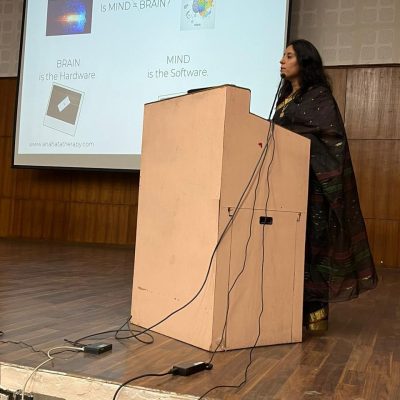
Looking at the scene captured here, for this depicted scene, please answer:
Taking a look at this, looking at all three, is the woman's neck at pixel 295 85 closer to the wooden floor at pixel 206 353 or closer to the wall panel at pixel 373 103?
the wooden floor at pixel 206 353

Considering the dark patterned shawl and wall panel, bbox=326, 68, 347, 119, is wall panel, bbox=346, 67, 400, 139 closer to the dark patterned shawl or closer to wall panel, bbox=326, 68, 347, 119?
wall panel, bbox=326, 68, 347, 119

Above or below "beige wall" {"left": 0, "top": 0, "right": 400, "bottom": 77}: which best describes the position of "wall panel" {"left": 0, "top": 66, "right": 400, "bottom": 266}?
below

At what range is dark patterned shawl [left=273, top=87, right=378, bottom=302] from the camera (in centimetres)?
208

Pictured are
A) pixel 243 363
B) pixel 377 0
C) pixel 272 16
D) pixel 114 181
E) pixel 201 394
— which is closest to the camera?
pixel 201 394

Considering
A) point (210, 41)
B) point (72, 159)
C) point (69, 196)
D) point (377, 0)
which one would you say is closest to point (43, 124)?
point (72, 159)

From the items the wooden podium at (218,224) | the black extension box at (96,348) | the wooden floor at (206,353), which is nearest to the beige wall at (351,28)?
the wooden floor at (206,353)

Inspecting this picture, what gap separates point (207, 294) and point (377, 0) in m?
4.82

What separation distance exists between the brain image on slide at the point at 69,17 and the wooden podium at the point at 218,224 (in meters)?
4.29

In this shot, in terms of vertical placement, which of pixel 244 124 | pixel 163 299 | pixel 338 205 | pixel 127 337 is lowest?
pixel 127 337

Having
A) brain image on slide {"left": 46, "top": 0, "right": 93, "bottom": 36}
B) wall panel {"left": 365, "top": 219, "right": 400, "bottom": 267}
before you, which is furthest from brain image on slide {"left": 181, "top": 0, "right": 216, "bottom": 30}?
wall panel {"left": 365, "top": 219, "right": 400, "bottom": 267}

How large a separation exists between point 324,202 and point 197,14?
150 inches

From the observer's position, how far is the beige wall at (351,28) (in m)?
5.48

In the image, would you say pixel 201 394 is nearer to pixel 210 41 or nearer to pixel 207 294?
pixel 207 294

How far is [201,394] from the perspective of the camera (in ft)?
4.23
